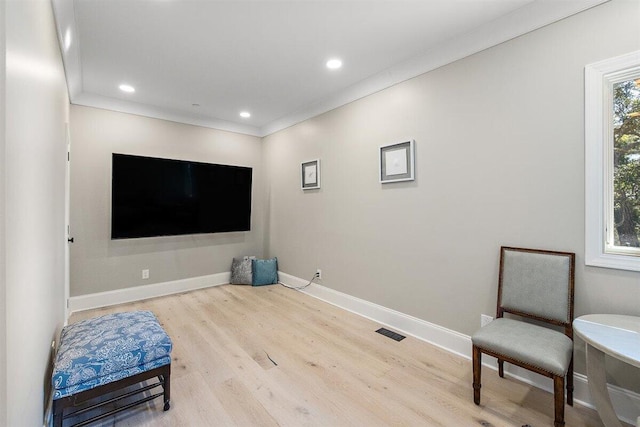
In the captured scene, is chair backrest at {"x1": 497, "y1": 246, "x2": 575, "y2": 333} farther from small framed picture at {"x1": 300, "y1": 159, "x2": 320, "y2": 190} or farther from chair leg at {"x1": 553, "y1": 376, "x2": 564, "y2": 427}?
small framed picture at {"x1": 300, "y1": 159, "x2": 320, "y2": 190}

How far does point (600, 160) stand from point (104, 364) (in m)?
3.06

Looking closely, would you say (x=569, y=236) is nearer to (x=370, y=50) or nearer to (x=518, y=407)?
(x=518, y=407)

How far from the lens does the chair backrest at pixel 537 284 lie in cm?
184

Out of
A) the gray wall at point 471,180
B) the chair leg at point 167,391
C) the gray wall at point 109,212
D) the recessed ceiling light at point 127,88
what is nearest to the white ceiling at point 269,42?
the recessed ceiling light at point 127,88

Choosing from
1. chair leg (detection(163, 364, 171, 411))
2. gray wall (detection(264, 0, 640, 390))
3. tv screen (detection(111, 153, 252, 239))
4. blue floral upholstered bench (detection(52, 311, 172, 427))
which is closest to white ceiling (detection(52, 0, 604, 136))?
gray wall (detection(264, 0, 640, 390))

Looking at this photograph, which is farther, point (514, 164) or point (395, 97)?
point (395, 97)

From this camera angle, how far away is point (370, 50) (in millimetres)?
2549

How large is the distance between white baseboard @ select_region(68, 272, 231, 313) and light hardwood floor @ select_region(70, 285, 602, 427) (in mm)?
340

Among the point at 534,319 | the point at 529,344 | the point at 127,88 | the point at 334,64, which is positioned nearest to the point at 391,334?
the point at 534,319

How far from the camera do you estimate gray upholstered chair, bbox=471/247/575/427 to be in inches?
62.6

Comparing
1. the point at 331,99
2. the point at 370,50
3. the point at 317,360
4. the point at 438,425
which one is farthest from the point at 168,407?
the point at 331,99

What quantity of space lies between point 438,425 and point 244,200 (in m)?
3.71

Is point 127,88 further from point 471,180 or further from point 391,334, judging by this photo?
point 391,334

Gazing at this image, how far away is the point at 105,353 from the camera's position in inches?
64.3
